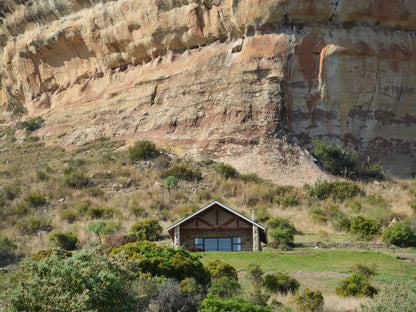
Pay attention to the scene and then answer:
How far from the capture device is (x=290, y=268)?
19359mm

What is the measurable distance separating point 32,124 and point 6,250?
80.1ft

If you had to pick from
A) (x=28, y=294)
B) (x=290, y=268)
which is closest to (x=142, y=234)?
(x=290, y=268)

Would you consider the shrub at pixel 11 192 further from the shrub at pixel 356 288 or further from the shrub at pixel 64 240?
the shrub at pixel 356 288

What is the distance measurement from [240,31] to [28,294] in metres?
31.2

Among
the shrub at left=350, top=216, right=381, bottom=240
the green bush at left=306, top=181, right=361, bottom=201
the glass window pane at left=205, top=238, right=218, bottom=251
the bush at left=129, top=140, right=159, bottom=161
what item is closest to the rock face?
the bush at left=129, top=140, right=159, bottom=161

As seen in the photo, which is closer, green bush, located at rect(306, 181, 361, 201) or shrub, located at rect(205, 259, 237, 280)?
shrub, located at rect(205, 259, 237, 280)

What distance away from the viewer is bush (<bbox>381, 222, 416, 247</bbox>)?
Result: 2394 cm

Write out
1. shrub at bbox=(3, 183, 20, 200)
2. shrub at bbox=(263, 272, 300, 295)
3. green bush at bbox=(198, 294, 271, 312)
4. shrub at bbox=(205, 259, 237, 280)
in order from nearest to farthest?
green bush at bbox=(198, 294, 271, 312), shrub at bbox=(263, 272, 300, 295), shrub at bbox=(205, 259, 237, 280), shrub at bbox=(3, 183, 20, 200)

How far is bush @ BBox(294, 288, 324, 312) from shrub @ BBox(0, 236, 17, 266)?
1446 centimetres

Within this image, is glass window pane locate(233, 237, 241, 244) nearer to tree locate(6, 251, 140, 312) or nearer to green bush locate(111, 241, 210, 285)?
green bush locate(111, 241, 210, 285)

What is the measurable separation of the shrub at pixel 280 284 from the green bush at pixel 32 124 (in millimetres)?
35019

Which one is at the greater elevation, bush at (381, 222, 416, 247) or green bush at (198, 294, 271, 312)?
green bush at (198, 294, 271, 312)

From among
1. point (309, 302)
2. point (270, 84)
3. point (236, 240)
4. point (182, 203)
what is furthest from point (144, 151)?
point (309, 302)

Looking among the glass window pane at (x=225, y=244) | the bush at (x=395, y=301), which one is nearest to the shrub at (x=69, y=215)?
the glass window pane at (x=225, y=244)
